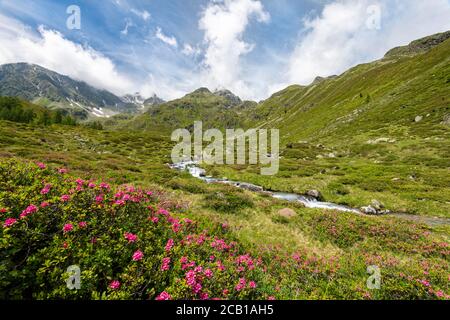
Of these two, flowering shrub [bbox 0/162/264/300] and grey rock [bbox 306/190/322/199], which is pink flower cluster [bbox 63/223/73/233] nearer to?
A: flowering shrub [bbox 0/162/264/300]

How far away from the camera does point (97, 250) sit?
4641 mm

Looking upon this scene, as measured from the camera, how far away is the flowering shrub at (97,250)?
3.84 metres

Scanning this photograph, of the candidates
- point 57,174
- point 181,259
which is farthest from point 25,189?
point 181,259

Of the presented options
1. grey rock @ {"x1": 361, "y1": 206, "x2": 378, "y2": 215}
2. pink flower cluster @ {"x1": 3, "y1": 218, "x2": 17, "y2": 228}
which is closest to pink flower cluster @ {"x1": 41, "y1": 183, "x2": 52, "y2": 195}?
pink flower cluster @ {"x1": 3, "y1": 218, "x2": 17, "y2": 228}

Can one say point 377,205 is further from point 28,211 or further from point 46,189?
point 28,211

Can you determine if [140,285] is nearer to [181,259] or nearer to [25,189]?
[181,259]

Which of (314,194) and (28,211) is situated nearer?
(28,211)

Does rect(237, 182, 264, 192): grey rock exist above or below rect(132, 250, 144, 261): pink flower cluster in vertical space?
below

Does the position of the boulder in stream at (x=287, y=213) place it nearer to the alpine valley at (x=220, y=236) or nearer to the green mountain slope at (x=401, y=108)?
the alpine valley at (x=220, y=236)

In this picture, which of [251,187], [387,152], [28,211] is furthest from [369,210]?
[387,152]

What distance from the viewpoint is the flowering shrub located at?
12.6 ft

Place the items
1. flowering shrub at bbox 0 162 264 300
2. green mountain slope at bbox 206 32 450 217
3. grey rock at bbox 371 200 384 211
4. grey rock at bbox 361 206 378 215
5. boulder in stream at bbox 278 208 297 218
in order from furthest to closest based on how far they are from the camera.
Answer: green mountain slope at bbox 206 32 450 217 → grey rock at bbox 371 200 384 211 → grey rock at bbox 361 206 378 215 → boulder in stream at bbox 278 208 297 218 → flowering shrub at bbox 0 162 264 300
